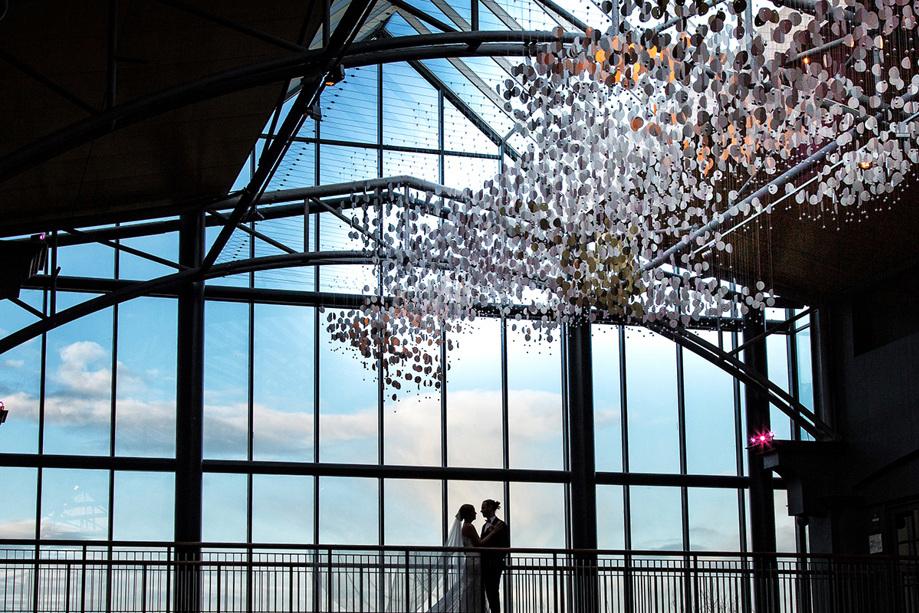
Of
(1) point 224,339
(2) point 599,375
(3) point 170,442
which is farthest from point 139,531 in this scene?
(2) point 599,375

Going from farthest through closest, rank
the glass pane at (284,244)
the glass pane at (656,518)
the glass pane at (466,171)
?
the glass pane at (656,518)
the glass pane at (466,171)
the glass pane at (284,244)

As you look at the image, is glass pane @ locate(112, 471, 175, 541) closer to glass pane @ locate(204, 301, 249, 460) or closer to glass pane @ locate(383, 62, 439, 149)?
glass pane @ locate(204, 301, 249, 460)

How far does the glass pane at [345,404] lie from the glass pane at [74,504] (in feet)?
11.0

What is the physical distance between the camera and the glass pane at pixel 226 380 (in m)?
16.9

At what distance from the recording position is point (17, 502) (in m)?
15.9

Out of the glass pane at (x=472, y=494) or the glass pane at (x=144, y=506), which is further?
the glass pane at (x=472, y=494)

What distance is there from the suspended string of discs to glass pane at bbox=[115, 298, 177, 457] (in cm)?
291

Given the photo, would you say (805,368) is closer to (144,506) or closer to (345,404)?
(345,404)

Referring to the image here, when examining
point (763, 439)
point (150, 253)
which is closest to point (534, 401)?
point (763, 439)

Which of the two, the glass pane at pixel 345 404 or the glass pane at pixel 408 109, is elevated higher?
the glass pane at pixel 408 109

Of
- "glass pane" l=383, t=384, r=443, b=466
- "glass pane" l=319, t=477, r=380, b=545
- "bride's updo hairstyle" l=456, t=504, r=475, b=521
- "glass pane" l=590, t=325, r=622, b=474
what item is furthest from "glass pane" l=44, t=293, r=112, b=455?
"glass pane" l=590, t=325, r=622, b=474

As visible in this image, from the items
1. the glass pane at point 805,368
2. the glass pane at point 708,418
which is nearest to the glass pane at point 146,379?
the glass pane at point 708,418

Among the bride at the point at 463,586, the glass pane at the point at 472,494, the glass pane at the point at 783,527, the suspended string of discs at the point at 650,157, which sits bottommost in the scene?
the bride at the point at 463,586

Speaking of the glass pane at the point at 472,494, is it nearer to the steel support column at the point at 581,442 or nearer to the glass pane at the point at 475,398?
the glass pane at the point at 475,398
